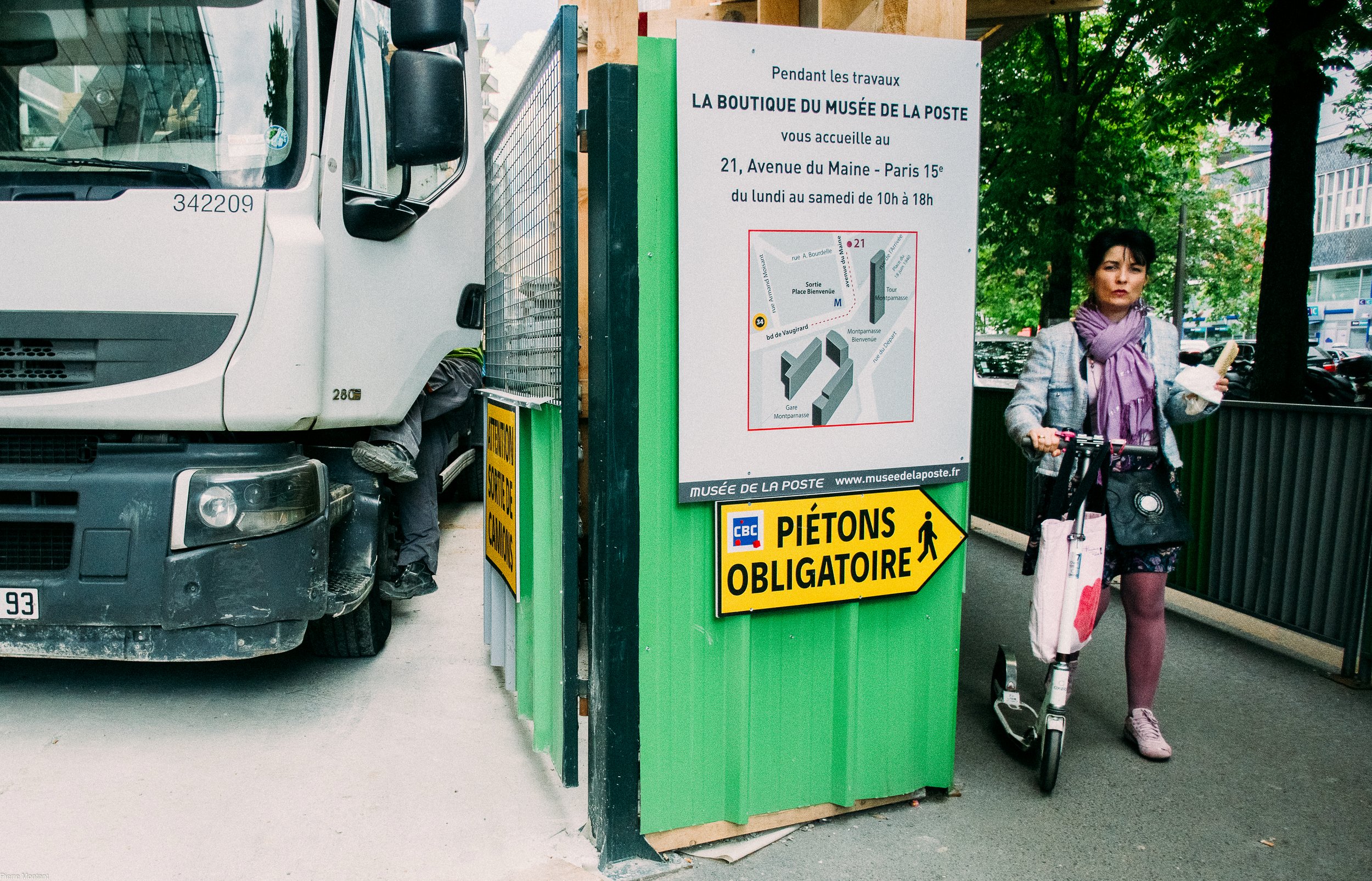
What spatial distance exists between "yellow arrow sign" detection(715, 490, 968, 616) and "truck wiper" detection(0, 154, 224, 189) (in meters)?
2.28

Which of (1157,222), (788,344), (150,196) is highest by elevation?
(1157,222)

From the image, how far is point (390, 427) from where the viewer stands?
14.7 ft

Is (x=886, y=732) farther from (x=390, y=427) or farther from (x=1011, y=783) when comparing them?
(x=390, y=427)

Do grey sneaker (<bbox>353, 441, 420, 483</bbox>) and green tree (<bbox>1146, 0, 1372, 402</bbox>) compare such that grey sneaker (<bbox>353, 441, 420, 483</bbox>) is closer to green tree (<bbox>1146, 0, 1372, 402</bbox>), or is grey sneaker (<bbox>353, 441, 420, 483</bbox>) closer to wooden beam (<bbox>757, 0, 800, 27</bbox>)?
wooden beam (<bbox>757, 0, 800, 27</bbox>)

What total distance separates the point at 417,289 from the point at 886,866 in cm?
303

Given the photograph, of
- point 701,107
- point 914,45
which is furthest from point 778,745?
point 914,45

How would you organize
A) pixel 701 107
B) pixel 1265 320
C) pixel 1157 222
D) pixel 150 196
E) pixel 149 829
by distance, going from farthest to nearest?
pixel 1157 222, pixel 1265 320, pixel 150 196, pixel 149 829, pixel 701 107

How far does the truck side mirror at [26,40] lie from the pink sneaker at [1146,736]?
488cm

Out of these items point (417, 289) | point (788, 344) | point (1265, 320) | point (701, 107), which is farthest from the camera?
point (1265, 320)

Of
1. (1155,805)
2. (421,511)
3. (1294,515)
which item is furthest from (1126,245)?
(421,511)

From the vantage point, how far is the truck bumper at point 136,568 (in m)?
3.55

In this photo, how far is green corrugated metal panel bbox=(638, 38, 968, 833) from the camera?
2.82 meters

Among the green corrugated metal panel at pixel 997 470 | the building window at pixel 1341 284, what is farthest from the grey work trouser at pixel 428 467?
the building window at pixel 1341 284

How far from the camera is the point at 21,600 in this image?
11.7 ft
